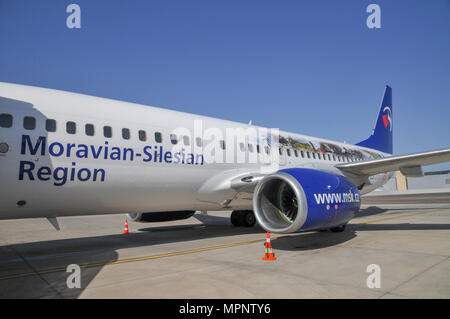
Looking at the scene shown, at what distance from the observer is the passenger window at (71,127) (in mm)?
6307

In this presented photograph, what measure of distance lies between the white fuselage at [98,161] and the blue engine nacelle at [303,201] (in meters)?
1.65

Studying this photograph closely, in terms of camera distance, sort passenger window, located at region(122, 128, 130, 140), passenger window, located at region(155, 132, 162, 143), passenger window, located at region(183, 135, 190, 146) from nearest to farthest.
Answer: passenger window, located at region(122, 128, 130, 140) < passenger window, located at region(155, 132, 162, 143) < passenger window, located at region(183, 135, 190, 146)

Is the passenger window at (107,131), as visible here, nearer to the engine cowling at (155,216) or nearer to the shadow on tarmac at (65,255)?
the shadow on tarmac at (65,255)

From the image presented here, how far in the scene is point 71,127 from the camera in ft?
20.9

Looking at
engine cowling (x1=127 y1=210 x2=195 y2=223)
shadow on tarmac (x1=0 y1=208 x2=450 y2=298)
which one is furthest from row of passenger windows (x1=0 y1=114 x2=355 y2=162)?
engine cowling (x1=127 y1=210 x2=195 y2=223)

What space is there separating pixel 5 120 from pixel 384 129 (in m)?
17.8

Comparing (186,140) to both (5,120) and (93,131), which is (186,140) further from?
(5,120)

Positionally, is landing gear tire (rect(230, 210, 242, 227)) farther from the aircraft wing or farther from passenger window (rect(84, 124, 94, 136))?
passenger window (rect(84, 124, 94, 136))

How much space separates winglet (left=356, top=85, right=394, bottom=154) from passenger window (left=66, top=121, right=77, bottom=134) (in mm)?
14993

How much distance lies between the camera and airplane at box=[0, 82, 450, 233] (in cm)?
586

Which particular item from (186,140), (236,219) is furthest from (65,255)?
(236,219)

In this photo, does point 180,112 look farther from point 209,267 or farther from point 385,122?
point 385,122

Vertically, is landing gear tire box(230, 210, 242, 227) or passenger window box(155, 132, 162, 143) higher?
passenger window box(155, 132, 162, 143)
